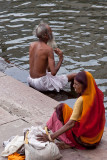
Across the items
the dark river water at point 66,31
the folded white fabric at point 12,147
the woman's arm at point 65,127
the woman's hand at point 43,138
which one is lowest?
the dark river water at point 66,31

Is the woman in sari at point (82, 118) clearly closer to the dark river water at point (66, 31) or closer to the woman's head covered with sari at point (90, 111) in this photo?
the woman's head covered with sari at point (90, 111)

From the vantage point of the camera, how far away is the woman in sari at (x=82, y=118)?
13.8 feet

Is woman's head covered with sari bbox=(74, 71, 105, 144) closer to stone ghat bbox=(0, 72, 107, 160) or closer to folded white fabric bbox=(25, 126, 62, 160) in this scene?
stone ghat bbox=(0, 72, 107, 160)

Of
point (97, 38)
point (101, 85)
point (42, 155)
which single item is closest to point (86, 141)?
point (42, 155)

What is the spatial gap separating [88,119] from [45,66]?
2809 millimetres

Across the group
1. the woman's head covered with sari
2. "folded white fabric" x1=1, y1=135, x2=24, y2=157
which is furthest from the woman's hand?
the woman's head covered with sari

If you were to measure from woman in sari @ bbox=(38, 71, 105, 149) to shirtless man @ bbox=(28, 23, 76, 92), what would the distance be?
2.35 meters

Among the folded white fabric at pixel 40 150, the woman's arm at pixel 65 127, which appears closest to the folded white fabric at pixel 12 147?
the folded white fabric at pixel 40 150

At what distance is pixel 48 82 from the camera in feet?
22.6

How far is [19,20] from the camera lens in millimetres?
12047

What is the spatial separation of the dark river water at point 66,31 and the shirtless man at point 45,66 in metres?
0.28

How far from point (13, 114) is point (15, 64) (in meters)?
3.19

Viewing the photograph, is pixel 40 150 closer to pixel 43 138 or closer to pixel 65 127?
pixel 43 138

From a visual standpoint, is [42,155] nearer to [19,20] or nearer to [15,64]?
[15,64]
